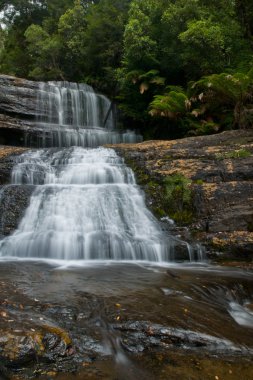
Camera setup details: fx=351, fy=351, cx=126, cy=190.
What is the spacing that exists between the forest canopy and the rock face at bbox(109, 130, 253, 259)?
248 centimetres

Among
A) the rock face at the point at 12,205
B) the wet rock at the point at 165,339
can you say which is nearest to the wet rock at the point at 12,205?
the rock face at the point at 12,205

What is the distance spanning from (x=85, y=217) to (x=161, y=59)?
35.8 ft

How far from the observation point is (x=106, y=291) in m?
4.24

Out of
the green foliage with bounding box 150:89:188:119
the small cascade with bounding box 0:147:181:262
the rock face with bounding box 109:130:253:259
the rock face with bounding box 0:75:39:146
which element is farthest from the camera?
the rock face with bounding box 0:75:39:146

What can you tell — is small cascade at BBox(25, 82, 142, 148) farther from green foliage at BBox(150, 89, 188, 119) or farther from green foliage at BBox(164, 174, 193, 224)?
green foliage at BBox(164, 174, 193, 224)

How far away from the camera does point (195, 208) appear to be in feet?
→ 25.2

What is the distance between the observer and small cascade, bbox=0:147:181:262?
6.66m

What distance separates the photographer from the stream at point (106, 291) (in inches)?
105

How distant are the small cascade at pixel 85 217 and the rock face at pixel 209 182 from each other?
0.53 meters

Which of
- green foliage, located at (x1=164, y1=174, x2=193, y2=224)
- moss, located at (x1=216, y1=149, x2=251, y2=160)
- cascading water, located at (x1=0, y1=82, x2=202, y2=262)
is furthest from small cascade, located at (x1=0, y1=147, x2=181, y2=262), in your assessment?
moss, located at (x1=216, y1=149, x2=251, y2=160)

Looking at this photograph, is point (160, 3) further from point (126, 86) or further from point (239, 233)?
point (239, 233)

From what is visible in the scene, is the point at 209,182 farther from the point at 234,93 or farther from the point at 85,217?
the point at 234,93

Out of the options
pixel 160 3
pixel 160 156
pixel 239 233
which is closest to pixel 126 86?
pixel 160 3

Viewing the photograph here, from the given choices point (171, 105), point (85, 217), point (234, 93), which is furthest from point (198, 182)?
point (171, 105)
